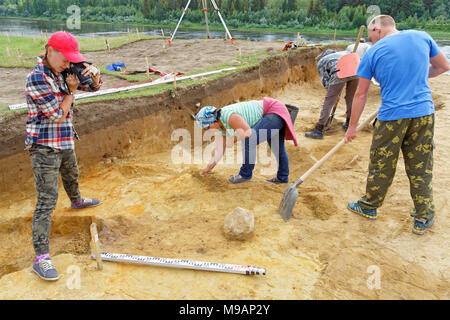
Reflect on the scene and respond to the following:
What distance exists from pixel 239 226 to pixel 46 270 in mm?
1669

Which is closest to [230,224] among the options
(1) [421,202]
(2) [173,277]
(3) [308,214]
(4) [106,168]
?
(2) [173,277]

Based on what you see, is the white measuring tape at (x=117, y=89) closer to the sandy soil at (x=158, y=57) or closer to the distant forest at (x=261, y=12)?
the sandy soil at (x=158, y=57)

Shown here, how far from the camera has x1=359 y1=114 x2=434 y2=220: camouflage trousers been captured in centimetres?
285

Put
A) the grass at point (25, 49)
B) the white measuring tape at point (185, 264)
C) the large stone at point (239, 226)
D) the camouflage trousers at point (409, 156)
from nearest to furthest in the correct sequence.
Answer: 1. the white measuring tape at point (185, 264)
2. the camouflage trousers at point (409, 156)
3. the large stone at point (239, 226)
4. the grass at point (25, 49)

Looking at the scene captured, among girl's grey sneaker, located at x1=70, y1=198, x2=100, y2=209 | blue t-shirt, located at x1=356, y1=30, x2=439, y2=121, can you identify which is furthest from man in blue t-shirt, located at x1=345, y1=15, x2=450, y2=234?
girl's grey sneaker, located at x1=70, y1=198, x2=100, y2=209

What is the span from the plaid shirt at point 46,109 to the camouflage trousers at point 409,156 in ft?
9.04

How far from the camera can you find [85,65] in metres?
2.62

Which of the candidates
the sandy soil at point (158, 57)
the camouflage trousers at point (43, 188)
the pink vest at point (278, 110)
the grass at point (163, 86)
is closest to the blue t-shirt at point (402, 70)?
the pink vest at point (278, 110)

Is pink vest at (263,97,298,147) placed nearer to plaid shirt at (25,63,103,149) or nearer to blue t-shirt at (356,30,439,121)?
blue t-shirt at (356,30,439,121)

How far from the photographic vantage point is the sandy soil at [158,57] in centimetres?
604

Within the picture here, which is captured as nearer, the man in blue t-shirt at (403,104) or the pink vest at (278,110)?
the man in blue t-shirt at (403,104)

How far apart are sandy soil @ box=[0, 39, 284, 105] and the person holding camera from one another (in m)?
2.75

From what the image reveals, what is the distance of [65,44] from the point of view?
242 cm
